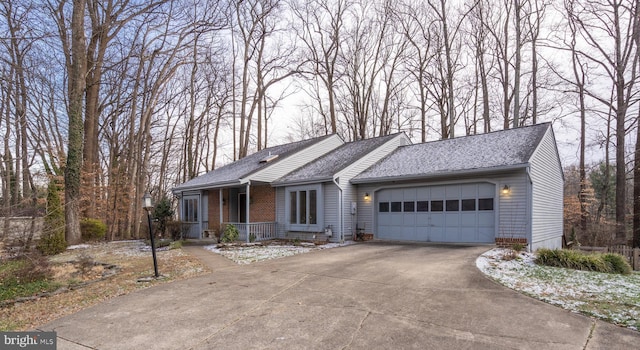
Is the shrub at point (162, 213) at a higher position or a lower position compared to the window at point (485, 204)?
lower

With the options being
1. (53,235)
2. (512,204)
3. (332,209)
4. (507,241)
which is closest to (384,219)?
(332,209)

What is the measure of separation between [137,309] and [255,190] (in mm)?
11554

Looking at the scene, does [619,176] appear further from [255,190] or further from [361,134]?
[255,190]

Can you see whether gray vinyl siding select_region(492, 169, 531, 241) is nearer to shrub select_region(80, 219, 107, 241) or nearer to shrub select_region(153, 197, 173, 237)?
shrub select_region(153, 197, 173, 237)

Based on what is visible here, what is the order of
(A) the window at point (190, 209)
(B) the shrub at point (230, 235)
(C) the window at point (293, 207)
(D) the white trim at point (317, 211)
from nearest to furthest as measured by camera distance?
(B) the shrub at point (230, 235)
(D) the white trim at point (317, 211)
(C) the window at point (293, 207)
(A) the window at point (190, 209)

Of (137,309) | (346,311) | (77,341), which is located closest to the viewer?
(77,341)

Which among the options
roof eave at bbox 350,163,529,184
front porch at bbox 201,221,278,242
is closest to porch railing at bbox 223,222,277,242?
front porch at bbox 201,221,278,242

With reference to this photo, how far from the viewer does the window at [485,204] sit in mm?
11430

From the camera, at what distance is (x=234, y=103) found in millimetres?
27844

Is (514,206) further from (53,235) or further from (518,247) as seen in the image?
(53,235)

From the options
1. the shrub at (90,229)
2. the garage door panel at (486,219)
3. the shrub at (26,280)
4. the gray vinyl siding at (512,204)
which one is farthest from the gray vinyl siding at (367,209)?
the shrub at (90,229)

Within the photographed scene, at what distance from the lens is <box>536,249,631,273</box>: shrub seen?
7902mm

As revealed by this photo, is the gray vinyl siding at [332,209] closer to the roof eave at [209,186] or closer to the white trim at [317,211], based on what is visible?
the white trim at [317,211]

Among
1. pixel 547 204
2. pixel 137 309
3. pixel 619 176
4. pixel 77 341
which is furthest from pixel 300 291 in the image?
pixel 619 176
